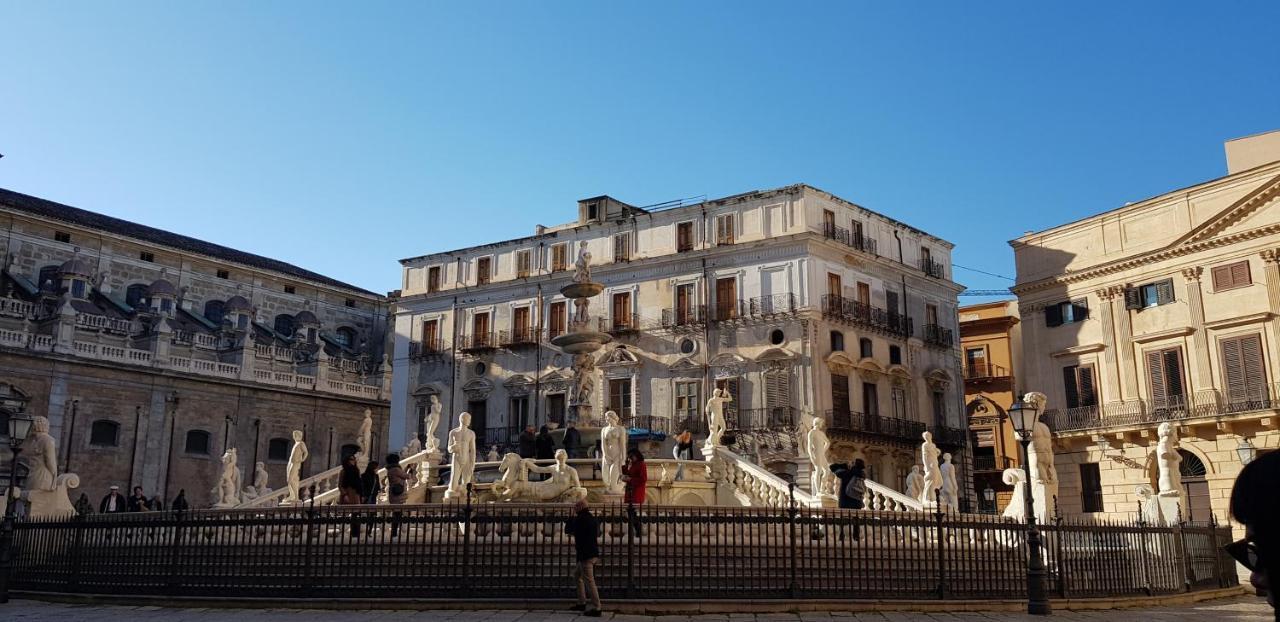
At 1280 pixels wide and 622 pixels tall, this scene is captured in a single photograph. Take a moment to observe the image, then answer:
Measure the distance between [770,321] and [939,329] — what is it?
9963 millimetres

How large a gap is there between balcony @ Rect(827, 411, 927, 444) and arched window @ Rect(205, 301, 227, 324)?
31632mm

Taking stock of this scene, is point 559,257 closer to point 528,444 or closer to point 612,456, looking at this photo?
point 528,444

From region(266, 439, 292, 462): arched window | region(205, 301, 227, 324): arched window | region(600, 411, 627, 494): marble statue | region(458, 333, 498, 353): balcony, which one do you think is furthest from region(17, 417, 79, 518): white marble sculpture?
region(205, 301, 227, 324): arched window

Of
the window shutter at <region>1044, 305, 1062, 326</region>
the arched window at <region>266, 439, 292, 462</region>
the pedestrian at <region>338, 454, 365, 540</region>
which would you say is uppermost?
the window shutter at <region>1044, 305, 1062, 326</region>

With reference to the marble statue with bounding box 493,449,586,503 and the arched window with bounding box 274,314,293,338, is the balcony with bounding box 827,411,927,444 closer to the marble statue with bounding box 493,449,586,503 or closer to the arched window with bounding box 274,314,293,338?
the marble statue with bounding box 493,449,586,503

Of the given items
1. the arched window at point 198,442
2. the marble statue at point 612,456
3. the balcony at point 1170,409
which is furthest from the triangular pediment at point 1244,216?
the arched window at point 198,442

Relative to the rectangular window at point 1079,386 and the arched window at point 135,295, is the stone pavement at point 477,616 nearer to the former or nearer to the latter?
the rectangular window at point 1079,386

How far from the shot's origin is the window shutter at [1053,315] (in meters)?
37.1

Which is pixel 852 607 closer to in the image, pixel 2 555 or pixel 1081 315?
pixel 2 555

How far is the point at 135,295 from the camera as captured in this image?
1918 inches

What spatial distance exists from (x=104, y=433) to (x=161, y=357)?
3915 millimetres

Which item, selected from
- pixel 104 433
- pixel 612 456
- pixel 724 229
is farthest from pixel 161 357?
pixel 612 456

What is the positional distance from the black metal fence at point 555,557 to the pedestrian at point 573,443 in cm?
986

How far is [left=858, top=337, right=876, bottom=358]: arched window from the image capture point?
136ft
